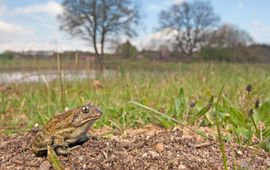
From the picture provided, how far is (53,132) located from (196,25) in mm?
55918

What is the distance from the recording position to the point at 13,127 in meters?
3.83

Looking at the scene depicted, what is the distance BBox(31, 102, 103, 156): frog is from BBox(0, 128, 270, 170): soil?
0.06m

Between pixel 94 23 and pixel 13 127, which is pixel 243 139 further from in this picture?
pixel 94 23

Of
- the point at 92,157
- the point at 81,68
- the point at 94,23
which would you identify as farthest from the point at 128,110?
the point at 94,23

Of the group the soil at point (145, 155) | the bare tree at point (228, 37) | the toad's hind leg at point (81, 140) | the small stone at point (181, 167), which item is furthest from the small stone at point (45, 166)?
the bare tree at point (228, 37)

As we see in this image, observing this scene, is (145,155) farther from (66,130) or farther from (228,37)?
(228,37)

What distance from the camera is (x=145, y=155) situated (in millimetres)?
2104

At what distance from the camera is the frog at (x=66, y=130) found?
213 cm

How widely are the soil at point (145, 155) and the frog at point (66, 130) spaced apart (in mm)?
64

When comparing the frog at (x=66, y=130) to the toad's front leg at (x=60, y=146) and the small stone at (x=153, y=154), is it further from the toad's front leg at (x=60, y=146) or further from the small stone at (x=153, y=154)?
the small stone at (x=153, y=154)

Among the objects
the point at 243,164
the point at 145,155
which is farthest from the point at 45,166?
the point at 243,164

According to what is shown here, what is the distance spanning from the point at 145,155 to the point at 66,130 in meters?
0.51

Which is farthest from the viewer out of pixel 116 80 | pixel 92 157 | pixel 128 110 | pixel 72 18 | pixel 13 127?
pixel 72 18

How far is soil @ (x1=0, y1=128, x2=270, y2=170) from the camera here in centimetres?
201
